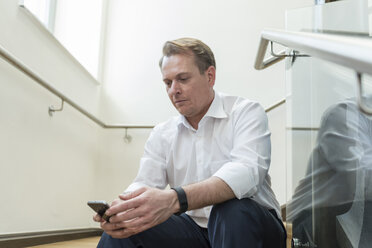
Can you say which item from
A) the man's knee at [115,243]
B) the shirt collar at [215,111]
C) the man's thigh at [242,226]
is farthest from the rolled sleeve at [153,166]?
the man's thigh at [242,226]

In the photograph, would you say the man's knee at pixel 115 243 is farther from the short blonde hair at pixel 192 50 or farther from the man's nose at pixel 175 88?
the short blonde hair at pixel 192 50

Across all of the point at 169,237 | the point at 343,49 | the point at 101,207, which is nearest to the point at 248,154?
the point at 169,237

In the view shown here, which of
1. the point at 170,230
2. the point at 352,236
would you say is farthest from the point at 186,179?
the point at 352,236

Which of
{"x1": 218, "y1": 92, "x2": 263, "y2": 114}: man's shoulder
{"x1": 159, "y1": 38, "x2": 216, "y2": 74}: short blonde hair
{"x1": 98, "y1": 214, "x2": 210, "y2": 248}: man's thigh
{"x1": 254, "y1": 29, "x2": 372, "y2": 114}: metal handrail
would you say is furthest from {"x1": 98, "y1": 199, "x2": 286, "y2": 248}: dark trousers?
{"x1": 159, "y1": 38, "x2": 216, "y2": 74}: short blonde hair

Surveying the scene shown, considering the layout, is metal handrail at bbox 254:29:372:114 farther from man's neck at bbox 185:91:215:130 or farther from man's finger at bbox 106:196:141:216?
man's neck at bbox 185:91:215:130

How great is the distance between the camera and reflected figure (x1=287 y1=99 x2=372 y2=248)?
2.94 ft

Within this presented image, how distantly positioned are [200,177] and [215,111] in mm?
225

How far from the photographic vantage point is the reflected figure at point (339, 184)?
0.90m

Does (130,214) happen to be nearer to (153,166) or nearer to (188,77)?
(153,166)

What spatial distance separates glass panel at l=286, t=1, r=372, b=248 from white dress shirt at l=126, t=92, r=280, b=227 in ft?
0.32

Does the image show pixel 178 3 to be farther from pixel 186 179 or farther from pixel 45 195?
pixel 186 179

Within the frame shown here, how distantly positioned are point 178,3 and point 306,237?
7.83ft

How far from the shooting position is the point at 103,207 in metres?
1.03

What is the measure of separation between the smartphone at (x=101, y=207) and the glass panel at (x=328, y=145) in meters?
0.55
